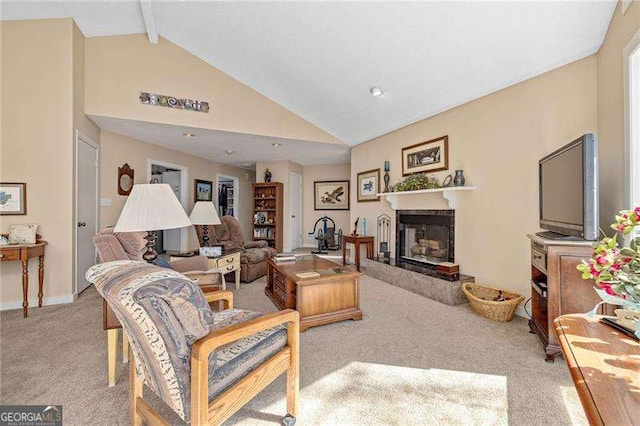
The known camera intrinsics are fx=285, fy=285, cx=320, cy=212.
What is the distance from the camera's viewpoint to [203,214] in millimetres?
3801

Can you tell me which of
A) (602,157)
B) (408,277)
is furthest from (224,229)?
(602,157)

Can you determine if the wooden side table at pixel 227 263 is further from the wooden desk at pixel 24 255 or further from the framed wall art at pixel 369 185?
the framed wall art at pixel 369 185

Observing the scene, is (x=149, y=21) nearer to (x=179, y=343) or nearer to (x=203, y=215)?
(x=203, y=215)

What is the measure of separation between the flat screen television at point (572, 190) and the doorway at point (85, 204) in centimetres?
486

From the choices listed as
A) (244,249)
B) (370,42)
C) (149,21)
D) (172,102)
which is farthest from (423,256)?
(149,21)

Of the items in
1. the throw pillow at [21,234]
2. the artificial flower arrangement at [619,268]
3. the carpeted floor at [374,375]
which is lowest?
the carpeted floor at [374,375]

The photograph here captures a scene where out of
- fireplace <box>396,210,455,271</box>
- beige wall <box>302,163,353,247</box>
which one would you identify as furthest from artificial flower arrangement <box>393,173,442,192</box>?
beige wall <box>302,163,353,247</box>

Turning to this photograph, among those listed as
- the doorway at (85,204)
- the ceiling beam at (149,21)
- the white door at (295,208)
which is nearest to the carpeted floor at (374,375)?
the doorway at (85,204)

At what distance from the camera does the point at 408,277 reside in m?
3.72

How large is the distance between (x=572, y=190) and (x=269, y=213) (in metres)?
5.75

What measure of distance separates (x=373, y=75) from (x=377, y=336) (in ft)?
9.77

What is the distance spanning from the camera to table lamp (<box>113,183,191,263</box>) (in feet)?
6.07

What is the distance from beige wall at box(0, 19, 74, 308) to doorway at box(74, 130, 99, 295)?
0.51ft

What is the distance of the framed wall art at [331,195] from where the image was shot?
23.9ft
